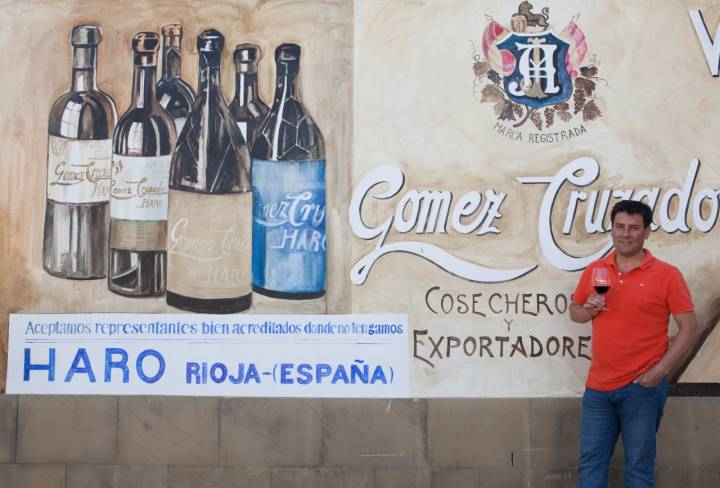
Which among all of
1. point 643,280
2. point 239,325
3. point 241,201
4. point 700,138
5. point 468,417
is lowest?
point 468,417

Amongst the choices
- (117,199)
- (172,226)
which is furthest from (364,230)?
(117,199)

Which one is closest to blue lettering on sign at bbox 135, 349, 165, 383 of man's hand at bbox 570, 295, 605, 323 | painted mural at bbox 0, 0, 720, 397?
painted mural at bbox 0, 0, 720, 397

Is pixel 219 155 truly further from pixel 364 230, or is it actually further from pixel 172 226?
pixel 364 230

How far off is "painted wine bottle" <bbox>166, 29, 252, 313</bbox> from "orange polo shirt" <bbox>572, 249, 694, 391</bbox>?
2276 mm

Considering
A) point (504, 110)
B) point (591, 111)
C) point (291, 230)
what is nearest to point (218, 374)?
point (291, 230)

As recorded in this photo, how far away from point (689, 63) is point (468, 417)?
2.66m

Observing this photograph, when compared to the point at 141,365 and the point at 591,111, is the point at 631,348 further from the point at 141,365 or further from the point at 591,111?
the point at 141,365

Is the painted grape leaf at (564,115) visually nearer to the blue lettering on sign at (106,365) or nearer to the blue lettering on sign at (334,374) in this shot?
the blue lettering on sign at (334,374)

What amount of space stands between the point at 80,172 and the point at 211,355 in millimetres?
1485

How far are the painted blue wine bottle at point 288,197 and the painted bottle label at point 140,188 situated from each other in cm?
61

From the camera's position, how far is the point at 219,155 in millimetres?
6043

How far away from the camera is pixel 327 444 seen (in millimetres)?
5883

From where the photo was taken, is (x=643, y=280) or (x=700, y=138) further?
(x=700, y=138)

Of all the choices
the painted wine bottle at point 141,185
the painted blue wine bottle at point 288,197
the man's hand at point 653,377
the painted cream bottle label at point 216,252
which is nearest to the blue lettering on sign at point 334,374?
the painted blue wine bottle at point 288,197
